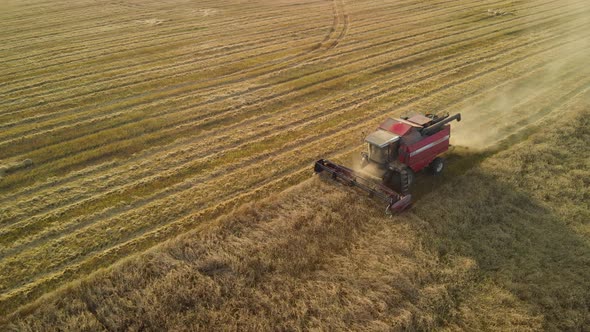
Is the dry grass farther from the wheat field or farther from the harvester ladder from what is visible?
the harvester ladder

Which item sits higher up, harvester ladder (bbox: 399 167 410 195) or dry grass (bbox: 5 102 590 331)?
harvester ladder (bbox: 399 167 410 195)

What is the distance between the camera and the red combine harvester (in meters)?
12.1

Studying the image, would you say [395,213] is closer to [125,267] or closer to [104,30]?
[125,267]

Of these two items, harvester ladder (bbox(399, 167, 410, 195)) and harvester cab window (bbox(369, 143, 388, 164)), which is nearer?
harvester ladder (bbox(399, 167, 410, 195))

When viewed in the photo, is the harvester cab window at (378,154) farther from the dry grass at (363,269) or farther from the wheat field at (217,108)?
the wheat field at (217,108)

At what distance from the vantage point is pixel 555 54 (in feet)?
85.3

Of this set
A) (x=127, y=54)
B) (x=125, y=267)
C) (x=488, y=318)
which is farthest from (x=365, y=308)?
(x=127, y=54)

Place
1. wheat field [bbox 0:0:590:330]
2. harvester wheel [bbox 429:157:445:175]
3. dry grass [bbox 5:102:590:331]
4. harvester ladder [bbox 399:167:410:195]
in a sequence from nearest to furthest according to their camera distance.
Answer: dry grass [bbox 5:102:590:331] → wheat field [bbox 0:0:590:330] → harvester ladder [bbox 399:167:410:195] → harvester wheel [bbox 429:157:445:175]

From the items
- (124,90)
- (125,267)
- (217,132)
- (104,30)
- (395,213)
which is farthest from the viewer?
(104,30)

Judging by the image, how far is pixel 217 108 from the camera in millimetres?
19578

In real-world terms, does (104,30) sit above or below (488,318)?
above

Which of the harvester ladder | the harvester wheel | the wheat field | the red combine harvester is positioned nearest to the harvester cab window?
the red combine harvester

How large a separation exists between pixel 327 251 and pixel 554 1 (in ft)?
161

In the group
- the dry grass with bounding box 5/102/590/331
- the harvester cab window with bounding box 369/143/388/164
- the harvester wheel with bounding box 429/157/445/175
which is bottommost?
the dry grass with bounding box 5/102/590/331
